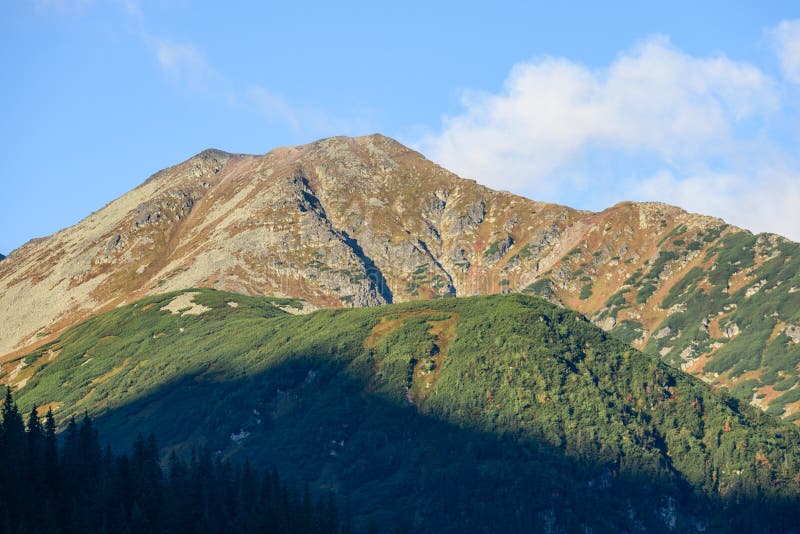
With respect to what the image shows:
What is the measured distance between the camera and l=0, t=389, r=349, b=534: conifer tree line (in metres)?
144

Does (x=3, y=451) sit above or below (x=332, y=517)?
above

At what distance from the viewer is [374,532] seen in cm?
18862

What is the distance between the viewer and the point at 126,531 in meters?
144

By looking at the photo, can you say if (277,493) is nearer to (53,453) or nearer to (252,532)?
(252,532)

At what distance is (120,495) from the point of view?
506 feet

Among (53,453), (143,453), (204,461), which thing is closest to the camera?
(53,453)

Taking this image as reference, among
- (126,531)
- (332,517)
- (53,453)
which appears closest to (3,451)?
(53,453)

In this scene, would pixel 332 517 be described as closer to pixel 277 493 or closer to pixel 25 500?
pixel 277 493

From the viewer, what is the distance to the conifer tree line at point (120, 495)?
472 feet

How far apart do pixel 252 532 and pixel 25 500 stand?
3427 cm

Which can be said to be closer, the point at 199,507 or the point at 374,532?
the point at 199,507

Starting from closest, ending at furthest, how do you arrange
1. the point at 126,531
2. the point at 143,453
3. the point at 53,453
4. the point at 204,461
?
the point at 126,531, the point at 53,453, the point at 143,453, the point at 204,461

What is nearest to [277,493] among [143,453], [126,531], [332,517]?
[332,517]

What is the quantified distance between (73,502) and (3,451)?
509 inches
